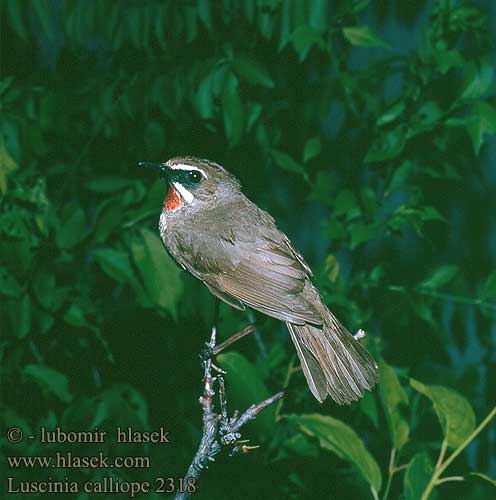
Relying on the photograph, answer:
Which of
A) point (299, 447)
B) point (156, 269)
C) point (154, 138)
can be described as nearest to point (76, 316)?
point (156, 269)

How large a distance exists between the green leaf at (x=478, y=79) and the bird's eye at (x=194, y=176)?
26.7 inches

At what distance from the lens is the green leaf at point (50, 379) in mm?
1413

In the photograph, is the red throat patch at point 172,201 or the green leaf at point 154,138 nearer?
the red throat patch at point 172,201

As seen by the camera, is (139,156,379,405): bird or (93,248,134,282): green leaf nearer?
(139,156,379,405): bird

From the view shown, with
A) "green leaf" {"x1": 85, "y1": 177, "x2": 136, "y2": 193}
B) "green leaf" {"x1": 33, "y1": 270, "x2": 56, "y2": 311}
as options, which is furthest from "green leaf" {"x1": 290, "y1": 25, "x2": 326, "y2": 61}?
"green leaf" {"x1": 33, "y1": 270, "x2": 56, "y2": 311}

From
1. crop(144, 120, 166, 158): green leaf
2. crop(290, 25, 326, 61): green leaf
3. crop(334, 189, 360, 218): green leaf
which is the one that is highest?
crop(290, 25, 326, 61): green leaf

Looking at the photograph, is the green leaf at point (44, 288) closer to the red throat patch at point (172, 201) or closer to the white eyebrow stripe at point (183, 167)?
the red throat patch at point (172, 201)

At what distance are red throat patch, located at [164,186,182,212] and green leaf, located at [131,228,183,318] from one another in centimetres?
16

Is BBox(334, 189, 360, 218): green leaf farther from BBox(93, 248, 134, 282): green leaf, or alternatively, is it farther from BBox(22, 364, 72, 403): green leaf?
BBox(22, 364, 72, 403): green leaf

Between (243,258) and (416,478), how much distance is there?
43cm

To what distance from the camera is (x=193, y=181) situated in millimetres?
1015

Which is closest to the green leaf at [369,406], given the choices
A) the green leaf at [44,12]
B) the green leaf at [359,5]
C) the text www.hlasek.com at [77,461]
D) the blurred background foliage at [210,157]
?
the blurred background foliage at [210,157]

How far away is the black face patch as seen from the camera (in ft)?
3.24

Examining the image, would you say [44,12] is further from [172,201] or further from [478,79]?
[478,79]
